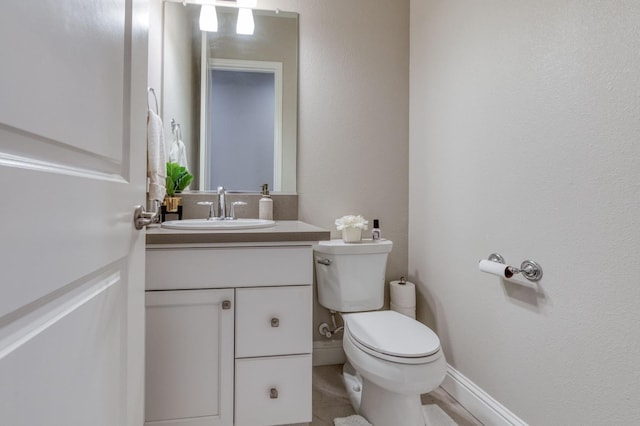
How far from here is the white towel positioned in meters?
1.21

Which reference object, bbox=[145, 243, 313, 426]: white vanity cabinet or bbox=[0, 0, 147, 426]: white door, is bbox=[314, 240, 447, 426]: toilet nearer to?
bbox=[145, 243, 313, 426]: white vanity cabinet

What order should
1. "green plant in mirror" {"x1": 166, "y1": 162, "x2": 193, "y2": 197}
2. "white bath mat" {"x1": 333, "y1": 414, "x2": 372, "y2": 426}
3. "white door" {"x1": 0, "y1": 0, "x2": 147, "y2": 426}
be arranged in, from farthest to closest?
"green plant in mirror" {"x1": 166, "y1": 162, "x2": 193, "y2": 197} → "white bath mat" {"x1": 333, "y1": 414, "x2": 372, "y2": 426} → "white door" {"x1": 0, "y1": 0, "x2": 147, "y2": 426}

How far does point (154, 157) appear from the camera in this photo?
1.22m

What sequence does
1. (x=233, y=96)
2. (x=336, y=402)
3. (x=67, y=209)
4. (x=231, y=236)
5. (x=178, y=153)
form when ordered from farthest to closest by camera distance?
1. (x=233, y=96)
2. (x=178, y=153)
3. (x=336, y=402)
4. (x=231, y=236)
5. (x=67, y=209)

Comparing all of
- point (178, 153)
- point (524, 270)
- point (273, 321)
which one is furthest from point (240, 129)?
point (524, 270)

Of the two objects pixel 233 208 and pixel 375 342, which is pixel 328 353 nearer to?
pixel 375 342

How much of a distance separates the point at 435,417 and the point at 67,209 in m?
1.60

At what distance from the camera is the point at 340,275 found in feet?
5.37

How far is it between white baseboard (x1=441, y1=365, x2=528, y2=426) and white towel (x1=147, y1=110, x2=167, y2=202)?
1576 mm

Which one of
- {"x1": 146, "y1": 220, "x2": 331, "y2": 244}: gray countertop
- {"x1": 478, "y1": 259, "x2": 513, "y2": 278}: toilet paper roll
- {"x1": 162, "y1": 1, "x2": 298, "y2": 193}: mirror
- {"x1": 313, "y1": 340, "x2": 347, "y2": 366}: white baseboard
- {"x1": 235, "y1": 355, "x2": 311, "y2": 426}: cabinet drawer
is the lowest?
{"x1": 313, "y1": 340, "x2": 347, "y2": 366}: white baseboard

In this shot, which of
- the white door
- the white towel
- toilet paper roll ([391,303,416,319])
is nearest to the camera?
the white door

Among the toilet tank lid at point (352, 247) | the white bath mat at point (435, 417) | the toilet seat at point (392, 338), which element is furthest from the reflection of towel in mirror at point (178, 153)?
the white bath mat at point (435, 417)

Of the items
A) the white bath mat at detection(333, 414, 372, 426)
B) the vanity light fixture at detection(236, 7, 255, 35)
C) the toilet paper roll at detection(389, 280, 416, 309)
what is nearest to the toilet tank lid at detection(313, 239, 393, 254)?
the toilet paper roll at detection(389, 280, 416, 309)

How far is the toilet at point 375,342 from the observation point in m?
1.17
